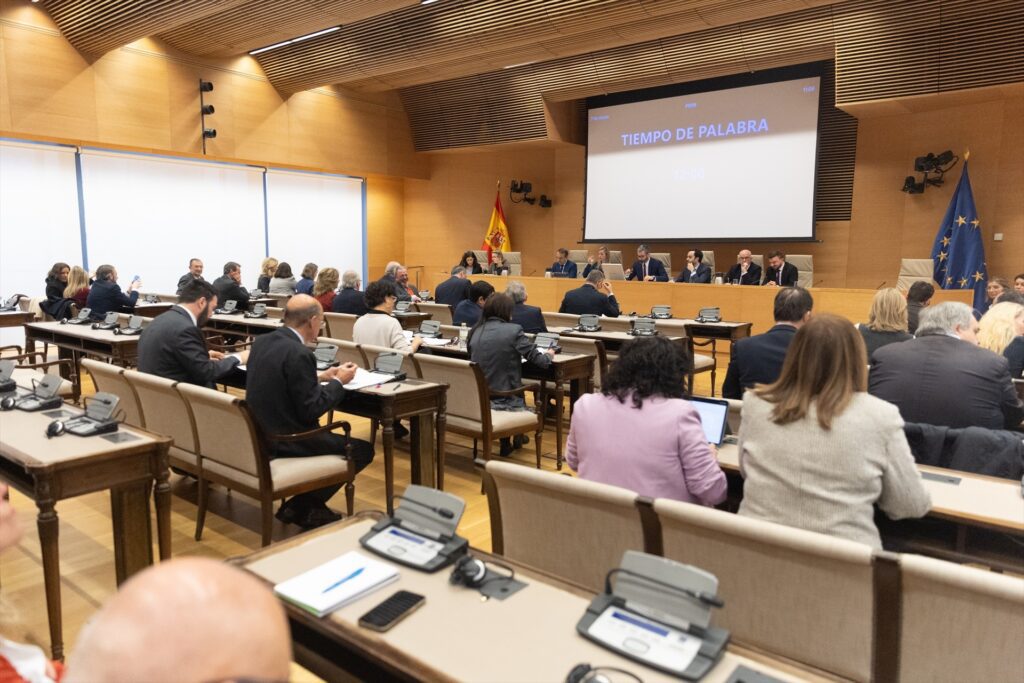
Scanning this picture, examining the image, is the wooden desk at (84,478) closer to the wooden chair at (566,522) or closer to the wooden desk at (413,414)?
the wooden desk at (413,414)

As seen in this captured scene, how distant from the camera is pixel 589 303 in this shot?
24.6ft

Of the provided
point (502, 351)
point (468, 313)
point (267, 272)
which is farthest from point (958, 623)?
point (267, 272)

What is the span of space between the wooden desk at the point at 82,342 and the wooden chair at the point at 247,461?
271 centimetres

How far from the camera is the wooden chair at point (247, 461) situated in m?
3.22

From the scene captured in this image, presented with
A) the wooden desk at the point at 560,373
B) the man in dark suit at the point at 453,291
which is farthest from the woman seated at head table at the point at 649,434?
the man in dark suit at the point at 453,291

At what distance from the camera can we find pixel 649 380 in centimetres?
236

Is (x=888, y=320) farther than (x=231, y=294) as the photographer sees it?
No

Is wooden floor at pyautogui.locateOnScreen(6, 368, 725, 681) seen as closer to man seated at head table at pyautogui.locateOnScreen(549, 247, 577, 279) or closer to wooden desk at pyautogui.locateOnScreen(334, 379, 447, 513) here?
→ wooden desk at pyautogui.locateOnScreen(334, 379, 447, 513)

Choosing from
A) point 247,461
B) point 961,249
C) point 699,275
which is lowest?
point 247,461

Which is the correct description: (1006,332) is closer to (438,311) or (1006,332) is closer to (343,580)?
(343,580)

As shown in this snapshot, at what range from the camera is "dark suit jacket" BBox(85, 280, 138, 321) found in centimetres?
740

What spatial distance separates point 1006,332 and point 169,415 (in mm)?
4543

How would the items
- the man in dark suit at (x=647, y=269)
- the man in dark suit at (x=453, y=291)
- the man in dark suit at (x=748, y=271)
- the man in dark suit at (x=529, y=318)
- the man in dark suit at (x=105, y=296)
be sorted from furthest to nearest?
the man in dark suit at (x=647, y=269) < the man in dark suit at (x=748, y=271) < the man in dark suit at (x=453, y=291) < the man in dark suit at (x=105, y=296) < the man in dark suit at (x=529, y=318)

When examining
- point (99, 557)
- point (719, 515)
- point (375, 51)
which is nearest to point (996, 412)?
point (719, 515)
